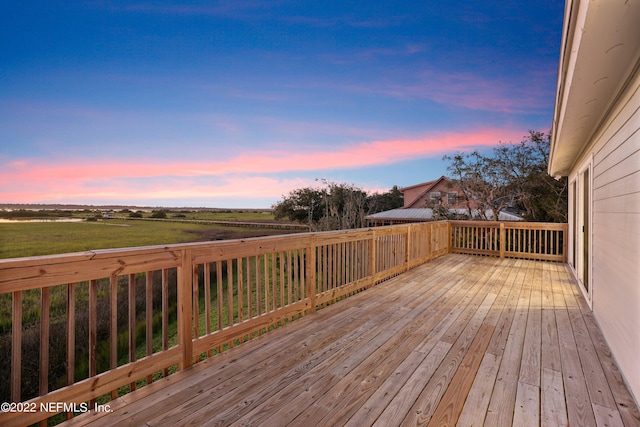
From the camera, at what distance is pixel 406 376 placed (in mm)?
2121

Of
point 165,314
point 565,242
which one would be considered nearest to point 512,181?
point 565,242

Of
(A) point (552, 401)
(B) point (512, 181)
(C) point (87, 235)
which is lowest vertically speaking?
(A) point (552, 401)

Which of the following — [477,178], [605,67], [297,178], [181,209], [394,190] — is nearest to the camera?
[605,67]

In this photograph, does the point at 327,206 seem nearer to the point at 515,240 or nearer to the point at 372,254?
the point at 515,240

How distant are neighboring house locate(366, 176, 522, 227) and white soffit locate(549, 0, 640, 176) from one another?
10.3 m

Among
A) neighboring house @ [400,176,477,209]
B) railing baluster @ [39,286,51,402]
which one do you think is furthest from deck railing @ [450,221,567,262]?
railing baluster @ [39,286,51,402]

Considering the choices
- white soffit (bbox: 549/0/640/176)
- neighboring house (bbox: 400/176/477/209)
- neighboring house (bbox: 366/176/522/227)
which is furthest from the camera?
neighboring house (bbox: 400/176/477/209)

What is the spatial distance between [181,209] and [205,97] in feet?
13.1

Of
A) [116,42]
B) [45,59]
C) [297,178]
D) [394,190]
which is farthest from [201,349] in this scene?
[394,190]

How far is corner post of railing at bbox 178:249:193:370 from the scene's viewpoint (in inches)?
85.6

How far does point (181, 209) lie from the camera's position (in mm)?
10078

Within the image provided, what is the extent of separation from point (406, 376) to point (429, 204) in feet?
43.4

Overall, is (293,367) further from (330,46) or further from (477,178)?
(477,178)

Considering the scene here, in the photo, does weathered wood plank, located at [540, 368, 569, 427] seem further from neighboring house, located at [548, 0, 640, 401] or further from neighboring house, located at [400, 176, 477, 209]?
neighboring house, located at [400, 176, 477, 209]
